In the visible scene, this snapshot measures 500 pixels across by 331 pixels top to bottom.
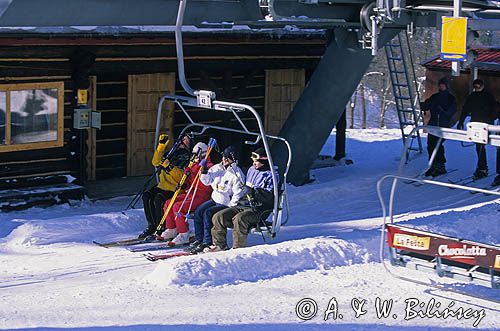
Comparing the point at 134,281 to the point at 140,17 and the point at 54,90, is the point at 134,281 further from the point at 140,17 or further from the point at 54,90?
the point at 54,90

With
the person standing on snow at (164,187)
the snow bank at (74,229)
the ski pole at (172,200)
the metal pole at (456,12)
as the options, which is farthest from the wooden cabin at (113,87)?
the metal pole at (456,12)

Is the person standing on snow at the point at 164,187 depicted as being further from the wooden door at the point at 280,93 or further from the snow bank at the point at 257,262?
the wooden door at the point at 280,93

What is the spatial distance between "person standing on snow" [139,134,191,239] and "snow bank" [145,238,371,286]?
2.11 metres

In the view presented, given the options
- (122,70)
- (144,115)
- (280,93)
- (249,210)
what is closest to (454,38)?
(249,210)

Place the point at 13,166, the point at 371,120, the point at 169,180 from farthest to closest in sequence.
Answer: the point at 371,120 < the point at 13,166 < the point at 169,180

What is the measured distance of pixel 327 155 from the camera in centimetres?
1983

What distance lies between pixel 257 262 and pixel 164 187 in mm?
2710

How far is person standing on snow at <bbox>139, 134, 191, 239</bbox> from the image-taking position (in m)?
12.1

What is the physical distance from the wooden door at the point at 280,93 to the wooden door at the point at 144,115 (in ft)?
7.68

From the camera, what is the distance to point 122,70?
16.1 m

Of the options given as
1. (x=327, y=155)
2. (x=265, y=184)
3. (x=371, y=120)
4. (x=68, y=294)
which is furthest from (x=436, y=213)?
(x=371, y=120)

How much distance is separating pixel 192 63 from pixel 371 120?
139 ft

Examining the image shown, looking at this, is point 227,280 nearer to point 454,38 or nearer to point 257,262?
point 257,262

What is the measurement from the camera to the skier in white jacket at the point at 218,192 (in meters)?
11.2
